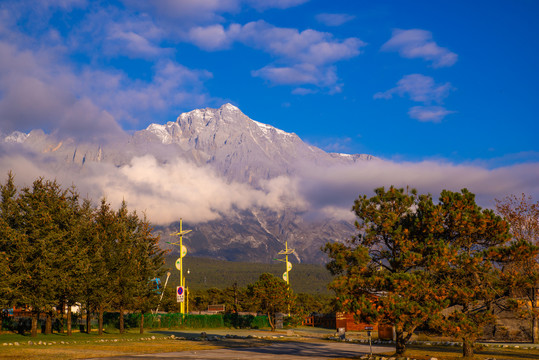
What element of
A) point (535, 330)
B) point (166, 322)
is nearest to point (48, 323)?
point (166, 322)

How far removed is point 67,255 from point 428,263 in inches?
1214

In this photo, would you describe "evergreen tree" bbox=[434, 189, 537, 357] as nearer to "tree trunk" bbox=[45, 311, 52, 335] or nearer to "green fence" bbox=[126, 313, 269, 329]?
"tree trunk" bbox=[45, 311, 52, 335]

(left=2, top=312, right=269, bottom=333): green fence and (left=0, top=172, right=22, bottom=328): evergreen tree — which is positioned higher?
(left=0, top=172, right=22, bottom=328): evergreen tree

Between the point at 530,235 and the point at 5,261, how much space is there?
4454 cm

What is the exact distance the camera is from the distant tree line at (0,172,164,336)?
4047 centimetres

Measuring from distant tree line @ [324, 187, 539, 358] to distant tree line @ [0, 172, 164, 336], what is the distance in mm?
24540

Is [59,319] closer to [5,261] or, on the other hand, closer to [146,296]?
[146,296]

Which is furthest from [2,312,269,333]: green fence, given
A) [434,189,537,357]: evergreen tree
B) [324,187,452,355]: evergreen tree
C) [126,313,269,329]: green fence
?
A: [434,189,537,357]: evergreen tree

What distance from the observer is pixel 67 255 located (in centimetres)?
4278

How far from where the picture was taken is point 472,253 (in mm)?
28312

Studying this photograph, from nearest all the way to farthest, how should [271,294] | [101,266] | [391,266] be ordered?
1. [391,266]
2. [101,266]
3. [271,294]

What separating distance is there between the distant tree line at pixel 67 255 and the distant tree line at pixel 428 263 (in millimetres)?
24540

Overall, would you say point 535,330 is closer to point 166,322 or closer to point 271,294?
point 271,294

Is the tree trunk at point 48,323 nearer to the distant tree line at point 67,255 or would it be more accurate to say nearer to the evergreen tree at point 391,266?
the distant tree line at point 67,255
